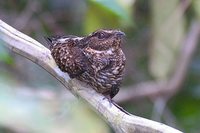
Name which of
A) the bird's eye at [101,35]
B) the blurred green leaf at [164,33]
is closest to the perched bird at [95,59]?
the bird's eye at [101,35]

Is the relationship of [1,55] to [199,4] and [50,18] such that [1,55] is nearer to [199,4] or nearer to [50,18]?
[199,4]

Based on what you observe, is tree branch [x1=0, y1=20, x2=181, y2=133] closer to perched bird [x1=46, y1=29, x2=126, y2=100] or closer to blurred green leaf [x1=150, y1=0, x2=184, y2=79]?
perched bird [x1=46, y1=29, x2=126, y2=100]

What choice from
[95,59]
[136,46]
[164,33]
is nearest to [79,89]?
[95,59]

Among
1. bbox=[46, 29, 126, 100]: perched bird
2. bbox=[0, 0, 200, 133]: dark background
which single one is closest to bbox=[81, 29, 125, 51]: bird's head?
bbox=[46, 29, 126, 100]: perched bird

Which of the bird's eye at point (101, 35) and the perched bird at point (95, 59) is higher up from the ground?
the bird's eye at point (101, 35)

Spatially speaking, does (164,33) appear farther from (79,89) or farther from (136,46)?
(79,89)

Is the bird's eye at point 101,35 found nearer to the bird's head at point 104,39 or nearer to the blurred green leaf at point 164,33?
the bird's head at point 104,39
